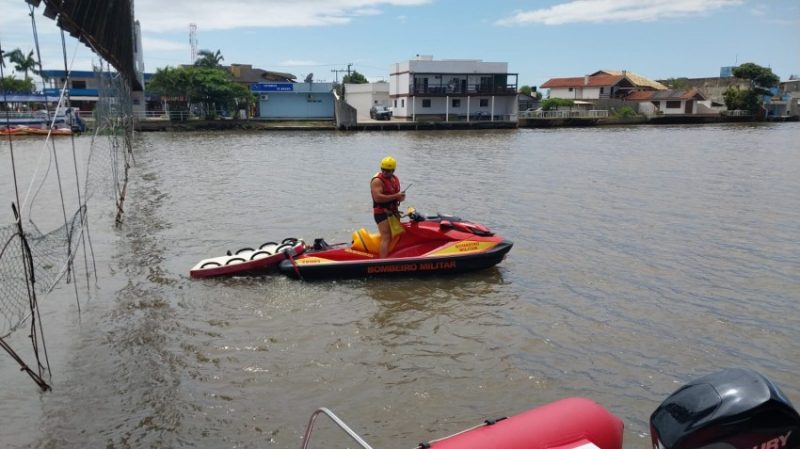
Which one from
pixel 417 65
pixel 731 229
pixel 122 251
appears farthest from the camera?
pixel 417 65

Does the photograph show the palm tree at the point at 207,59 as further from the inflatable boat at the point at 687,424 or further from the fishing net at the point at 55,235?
the inflatable boat at the point at 687,424

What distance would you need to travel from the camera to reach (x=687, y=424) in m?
3.38

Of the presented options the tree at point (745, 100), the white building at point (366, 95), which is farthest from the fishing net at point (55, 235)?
the tree at point (745, 100)

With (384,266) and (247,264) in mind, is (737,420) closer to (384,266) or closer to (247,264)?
(384,266)

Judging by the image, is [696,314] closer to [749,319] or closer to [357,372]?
[749,319]

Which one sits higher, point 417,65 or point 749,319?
point 417,65

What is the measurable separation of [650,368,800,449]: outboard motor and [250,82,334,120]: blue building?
6450 cm

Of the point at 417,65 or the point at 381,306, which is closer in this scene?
the point at 381,306

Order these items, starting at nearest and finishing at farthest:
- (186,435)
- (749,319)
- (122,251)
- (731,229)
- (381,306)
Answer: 1. (186,435)
2. (749,319)
3. (381,306)
4. (122,251)
5. (731,229)

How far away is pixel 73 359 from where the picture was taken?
6672 mm

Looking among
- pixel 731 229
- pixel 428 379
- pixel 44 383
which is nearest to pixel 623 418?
pixel 428 379

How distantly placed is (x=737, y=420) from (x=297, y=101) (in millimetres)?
66691

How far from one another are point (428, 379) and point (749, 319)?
4620 millimetres

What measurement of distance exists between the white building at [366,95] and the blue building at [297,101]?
761 centimetres
